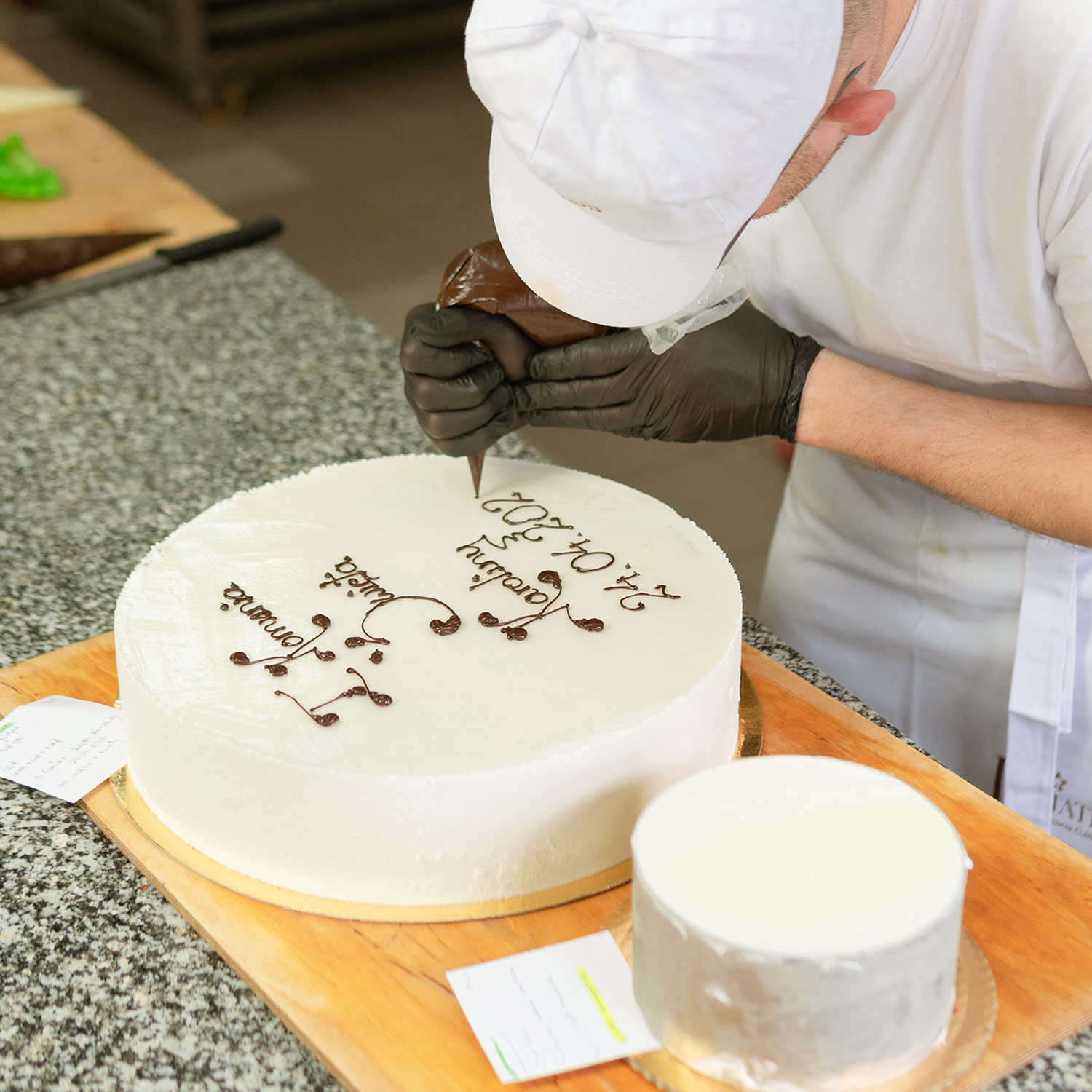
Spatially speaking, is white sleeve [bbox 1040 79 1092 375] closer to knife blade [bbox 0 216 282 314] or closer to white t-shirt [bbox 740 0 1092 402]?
white t-shirt [bbox 740 0 1092 402]

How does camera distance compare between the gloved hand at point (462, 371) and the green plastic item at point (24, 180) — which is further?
the green plastic item at point (24, 180)

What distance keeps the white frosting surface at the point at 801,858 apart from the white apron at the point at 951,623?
1.88ft

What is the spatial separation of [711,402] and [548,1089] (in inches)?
30.7

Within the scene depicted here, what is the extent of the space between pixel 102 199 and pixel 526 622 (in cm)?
167

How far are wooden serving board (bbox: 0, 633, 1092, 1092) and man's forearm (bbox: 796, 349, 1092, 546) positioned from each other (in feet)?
0.99

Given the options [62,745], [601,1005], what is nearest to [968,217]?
[601,1005]

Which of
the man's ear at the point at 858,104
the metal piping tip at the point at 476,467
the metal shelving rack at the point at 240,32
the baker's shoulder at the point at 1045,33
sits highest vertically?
the baker's shoulder at the point at 1045,33

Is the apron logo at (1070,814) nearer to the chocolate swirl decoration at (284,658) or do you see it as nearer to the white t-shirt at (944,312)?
the white t-shirt at (944,312)

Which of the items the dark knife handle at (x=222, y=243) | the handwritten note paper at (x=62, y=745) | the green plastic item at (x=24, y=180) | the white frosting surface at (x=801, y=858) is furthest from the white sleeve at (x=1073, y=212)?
the green plastic item at (x=24, y=180)

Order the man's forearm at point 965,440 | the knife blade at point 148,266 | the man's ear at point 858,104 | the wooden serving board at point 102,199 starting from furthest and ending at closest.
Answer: the wooden serving board at point 102,199, the knife blade at point 148,266, the man's forearm at point 965,440, the man's ear at point 858,104

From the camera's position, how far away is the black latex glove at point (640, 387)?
1385 mm

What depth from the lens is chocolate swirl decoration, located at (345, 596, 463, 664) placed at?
1.18m

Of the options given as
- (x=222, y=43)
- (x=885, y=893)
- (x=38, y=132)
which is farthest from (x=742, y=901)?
(x=222, y=43)

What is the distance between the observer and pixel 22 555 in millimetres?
1611
